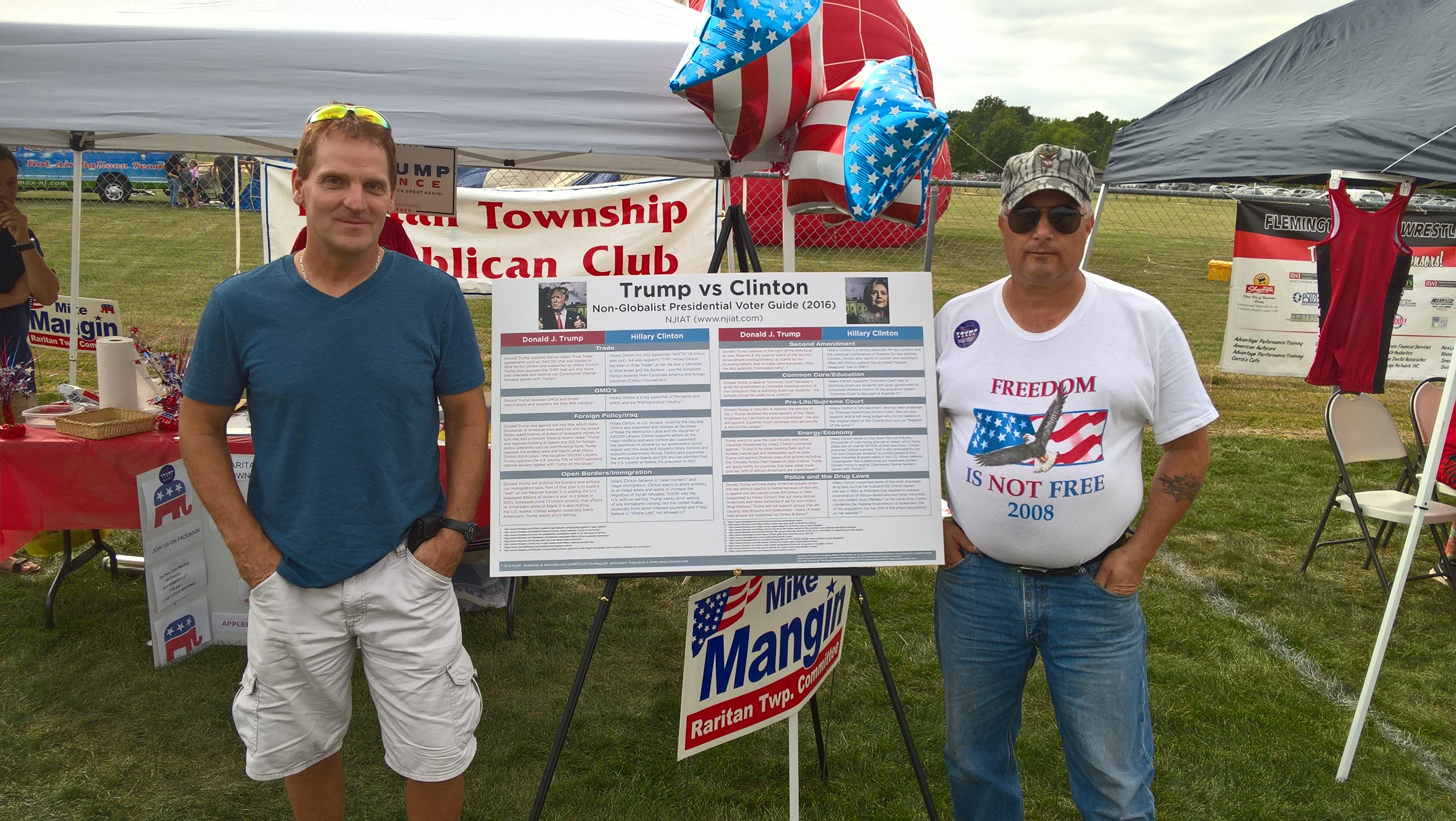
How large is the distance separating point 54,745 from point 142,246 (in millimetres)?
13432

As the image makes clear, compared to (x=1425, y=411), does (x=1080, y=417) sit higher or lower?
higher

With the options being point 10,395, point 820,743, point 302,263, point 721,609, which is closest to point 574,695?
point 721,609

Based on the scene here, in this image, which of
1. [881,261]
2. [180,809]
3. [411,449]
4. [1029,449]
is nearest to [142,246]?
[881,261]

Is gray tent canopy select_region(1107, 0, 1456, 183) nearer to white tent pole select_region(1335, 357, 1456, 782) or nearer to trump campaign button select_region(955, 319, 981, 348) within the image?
white tent pole select_region(1335, 357, 1456, 782)

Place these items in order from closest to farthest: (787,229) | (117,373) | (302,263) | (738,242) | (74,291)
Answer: (302,263)
(787,229)
(738,242)
(117,373)
(74,291)

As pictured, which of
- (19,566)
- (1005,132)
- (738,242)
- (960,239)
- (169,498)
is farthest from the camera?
(960,239)

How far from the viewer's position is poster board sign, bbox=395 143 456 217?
15.3ft

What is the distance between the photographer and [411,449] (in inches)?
83.9

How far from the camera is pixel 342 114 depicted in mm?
2010

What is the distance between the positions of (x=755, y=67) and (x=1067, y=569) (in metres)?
1.48

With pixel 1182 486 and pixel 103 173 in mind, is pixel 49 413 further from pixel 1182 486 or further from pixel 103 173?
pixel 103 173

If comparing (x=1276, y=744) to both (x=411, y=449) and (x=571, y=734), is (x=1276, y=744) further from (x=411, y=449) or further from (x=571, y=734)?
(x=411, y=449)

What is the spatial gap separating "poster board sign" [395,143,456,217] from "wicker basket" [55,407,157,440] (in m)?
1.55

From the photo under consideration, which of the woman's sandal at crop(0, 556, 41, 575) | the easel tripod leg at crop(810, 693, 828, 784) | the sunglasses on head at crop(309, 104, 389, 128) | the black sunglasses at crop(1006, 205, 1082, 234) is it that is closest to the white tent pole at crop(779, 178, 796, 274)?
the black sunglasses at crop(1006, 205, 1082, 234)
